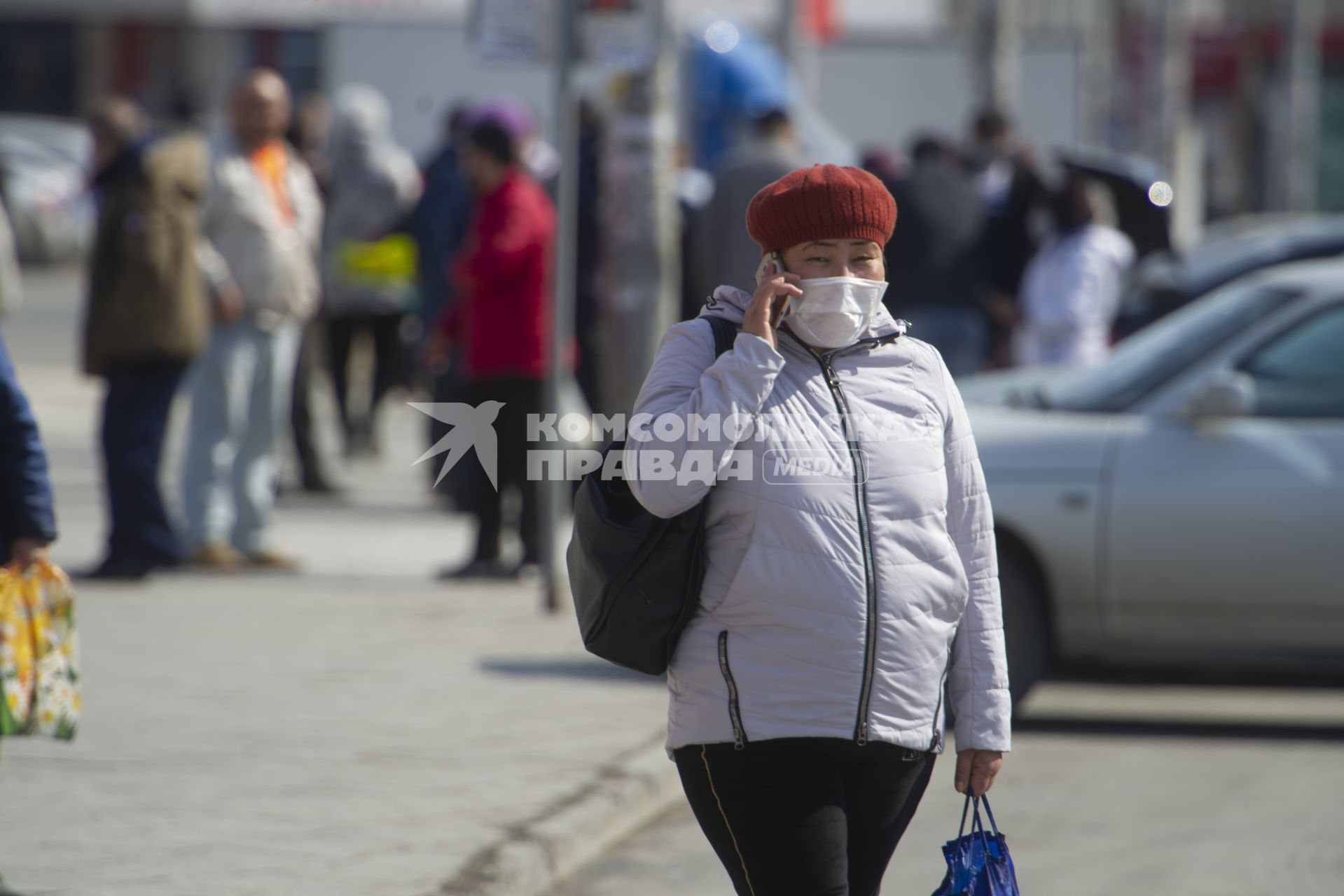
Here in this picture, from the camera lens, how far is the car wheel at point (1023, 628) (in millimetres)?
7297

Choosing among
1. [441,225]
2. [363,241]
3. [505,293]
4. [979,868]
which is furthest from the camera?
[363,241]

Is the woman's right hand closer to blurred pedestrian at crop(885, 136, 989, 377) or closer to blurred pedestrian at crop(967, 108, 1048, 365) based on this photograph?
blurred pedestrian at crop(885, 136, 989, 377)

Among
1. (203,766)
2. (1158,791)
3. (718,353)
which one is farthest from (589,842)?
(718,353)

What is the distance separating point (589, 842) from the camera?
5699 millimetres

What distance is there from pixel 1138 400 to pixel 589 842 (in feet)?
9.80

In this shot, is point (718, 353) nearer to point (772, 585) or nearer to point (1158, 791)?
point (772, 585)

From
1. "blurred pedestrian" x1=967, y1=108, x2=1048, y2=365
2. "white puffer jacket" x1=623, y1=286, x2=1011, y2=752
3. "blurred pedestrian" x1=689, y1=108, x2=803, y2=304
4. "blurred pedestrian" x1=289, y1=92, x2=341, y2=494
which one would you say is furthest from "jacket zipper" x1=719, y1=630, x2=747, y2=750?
"blurred pedestrian" x1=289, y1=92, x2=341, y2=494

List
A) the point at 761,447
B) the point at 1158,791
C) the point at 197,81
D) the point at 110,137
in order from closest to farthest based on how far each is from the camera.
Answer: the point at 761,447
the point at 1158,791
the point at 110,137
the point at 197,81

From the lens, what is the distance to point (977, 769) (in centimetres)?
366

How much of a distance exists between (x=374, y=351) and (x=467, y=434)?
3667mm

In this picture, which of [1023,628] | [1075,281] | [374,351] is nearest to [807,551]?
[1023,628]

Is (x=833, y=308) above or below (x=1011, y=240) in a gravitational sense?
above

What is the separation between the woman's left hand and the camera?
365 cm

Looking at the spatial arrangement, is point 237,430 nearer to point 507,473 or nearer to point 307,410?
point 507,473
